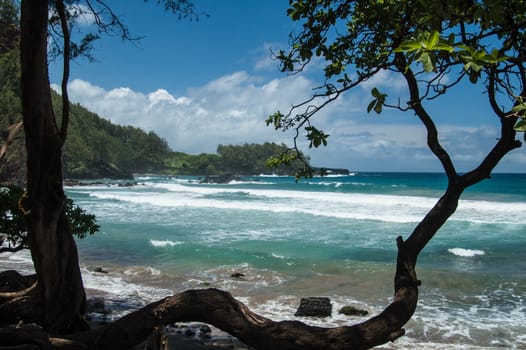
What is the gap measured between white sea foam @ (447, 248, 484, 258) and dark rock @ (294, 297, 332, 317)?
25.7 feet

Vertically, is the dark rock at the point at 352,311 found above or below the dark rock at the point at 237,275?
above

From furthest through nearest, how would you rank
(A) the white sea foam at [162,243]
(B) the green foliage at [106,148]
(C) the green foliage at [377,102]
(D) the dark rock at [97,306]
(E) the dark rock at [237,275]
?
(B) the green foliage at [106,148] → (A) the white sea foam at [162,243] → (E) the dark rock at [237,275] → (D) the dark rock at [97,306] → (C) the green foliage at [377,102]

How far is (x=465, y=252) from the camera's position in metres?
14.0

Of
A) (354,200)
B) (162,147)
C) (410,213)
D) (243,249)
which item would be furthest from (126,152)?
(243,249)

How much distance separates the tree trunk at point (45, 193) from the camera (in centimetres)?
370

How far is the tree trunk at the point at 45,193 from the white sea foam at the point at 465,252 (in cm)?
1225

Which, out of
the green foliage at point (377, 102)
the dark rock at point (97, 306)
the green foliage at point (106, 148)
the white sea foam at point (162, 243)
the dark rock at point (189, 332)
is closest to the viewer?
the green foliage at point (377, 102)

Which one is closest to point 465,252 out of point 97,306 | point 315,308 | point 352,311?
point 352,311

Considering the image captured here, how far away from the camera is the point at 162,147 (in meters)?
131

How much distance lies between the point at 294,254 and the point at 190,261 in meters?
3.21

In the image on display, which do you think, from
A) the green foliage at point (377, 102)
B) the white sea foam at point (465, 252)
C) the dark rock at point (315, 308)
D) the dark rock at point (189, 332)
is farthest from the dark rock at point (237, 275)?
the green foliage at point (377, 102)

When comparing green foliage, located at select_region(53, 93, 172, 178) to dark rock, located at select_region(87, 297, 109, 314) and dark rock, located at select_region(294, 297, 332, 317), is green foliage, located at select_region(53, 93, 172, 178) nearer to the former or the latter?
dark rock, located at select_region(87, 297, 109, 314)

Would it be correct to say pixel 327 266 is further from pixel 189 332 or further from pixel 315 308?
pixel 189 332

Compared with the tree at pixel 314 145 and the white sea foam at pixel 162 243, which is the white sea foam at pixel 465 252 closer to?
the white sea foam at pixel 162 243
